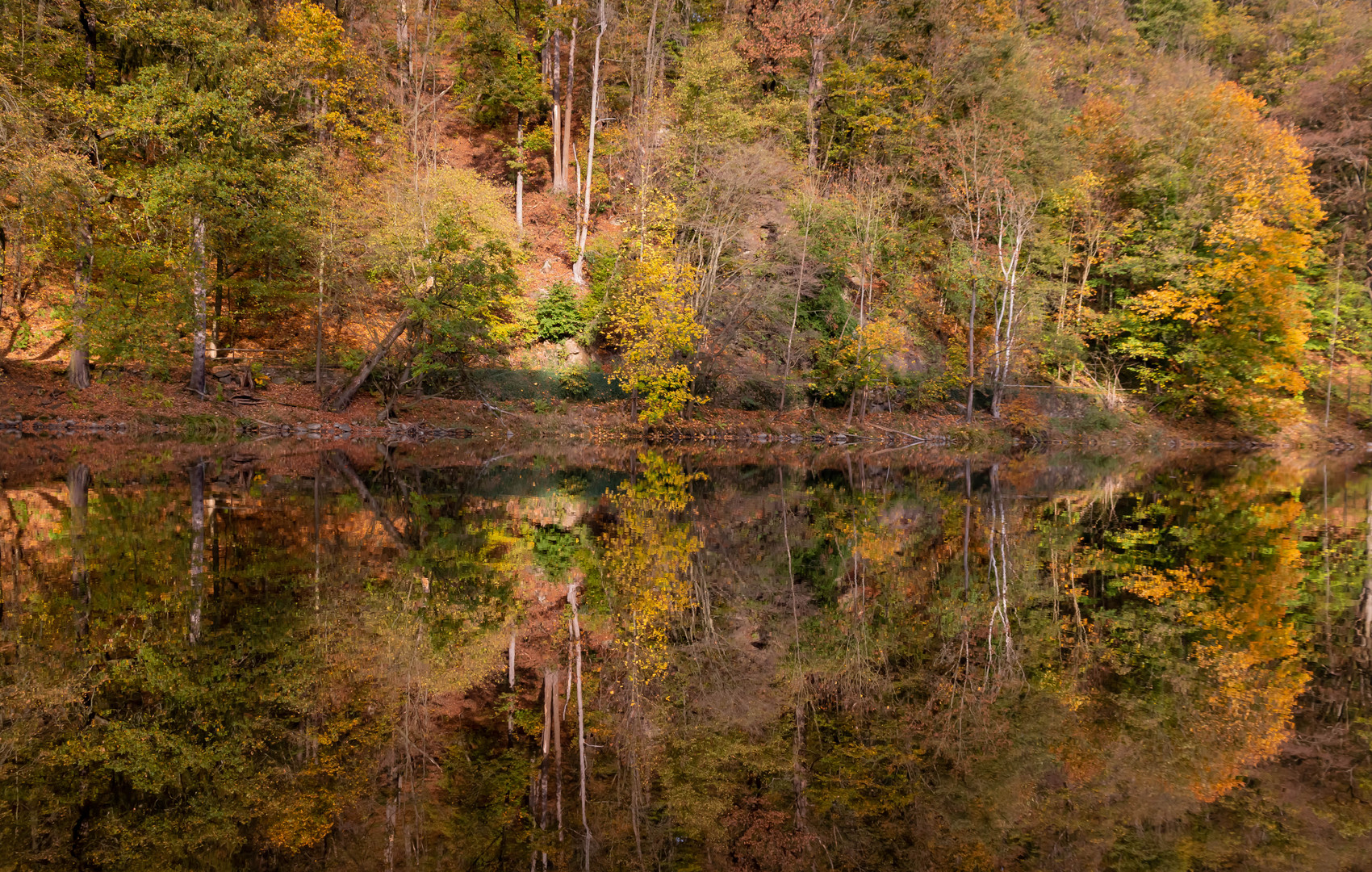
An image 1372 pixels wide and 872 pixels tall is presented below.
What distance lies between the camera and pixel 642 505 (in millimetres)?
12961

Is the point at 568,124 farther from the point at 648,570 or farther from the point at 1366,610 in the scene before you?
the point at 1366,610

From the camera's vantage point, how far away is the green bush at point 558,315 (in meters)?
29.6

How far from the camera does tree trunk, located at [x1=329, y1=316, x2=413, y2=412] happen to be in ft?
82.1

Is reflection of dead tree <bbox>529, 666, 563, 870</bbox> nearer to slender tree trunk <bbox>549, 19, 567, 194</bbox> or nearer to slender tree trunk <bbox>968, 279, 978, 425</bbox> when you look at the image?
slender tree trunk <bbox>968, 279, 978, 425</bbox>

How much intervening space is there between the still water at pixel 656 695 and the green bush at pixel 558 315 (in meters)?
18.8

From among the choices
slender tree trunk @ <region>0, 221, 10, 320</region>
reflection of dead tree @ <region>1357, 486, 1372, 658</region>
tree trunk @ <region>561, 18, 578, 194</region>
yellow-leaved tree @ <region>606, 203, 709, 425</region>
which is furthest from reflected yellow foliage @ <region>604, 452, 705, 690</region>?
tree trunk @ <region>561, 18, 578, 194</region>

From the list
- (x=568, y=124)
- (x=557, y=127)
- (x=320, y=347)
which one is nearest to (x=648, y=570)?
(x=320, y=347)

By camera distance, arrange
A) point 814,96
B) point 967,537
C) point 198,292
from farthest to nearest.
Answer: point 814,96 < point 198,292 < point 967,537

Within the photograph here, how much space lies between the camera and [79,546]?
27.0 ft

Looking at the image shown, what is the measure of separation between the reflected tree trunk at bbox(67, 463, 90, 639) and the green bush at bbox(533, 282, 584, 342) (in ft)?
56.5

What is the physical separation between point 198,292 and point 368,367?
5113 millimetres

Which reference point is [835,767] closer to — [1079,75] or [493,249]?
[493,249]

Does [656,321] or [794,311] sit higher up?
[794,311]

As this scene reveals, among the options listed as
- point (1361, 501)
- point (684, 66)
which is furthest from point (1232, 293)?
point (684, 66)
